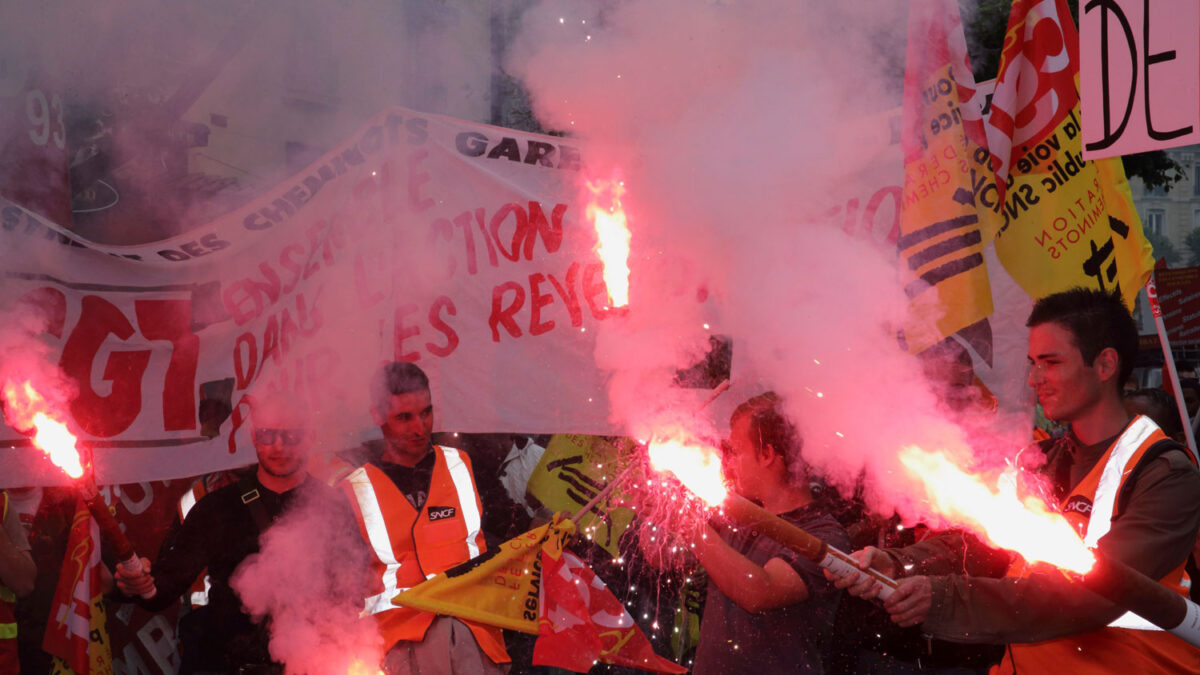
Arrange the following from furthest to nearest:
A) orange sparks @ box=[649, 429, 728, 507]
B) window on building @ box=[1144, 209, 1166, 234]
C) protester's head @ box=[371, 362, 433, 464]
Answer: window on building @ box=[1144, 209, 1166, 234] → protester's head @ box=[371, 362, 433, 464] → orange sparks @ box=[649, 429, 728, 507]

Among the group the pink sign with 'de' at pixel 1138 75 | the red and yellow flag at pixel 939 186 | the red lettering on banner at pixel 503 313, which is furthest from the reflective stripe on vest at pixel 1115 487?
the red lettering on banner at pixel 503 313

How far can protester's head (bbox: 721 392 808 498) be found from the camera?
277 centimetres

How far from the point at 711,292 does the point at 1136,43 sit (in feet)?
5.28


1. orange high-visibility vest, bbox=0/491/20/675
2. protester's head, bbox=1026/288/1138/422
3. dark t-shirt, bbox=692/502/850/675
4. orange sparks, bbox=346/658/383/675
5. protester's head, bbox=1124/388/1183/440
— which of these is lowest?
orange sparks, bbox=346/658/383/675

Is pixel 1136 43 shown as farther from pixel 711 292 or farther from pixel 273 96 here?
pixel 273 96

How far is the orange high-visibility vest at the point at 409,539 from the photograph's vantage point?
11.0 feet

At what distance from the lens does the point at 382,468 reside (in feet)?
11.9

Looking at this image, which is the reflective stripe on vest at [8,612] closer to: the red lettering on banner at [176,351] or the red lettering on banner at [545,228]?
the red lettering on banner at [176,351]

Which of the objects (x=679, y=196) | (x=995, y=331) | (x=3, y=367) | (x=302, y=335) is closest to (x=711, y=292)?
(x=679, y=196)

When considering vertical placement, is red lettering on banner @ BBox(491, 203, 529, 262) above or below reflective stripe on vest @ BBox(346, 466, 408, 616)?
above

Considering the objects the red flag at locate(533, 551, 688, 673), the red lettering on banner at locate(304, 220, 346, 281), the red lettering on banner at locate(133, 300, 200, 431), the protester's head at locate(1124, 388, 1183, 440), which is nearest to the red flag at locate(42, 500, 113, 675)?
the red lettering on banner at locate(133, 300, 200, 431)

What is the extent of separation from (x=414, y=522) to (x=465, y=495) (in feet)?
0.75

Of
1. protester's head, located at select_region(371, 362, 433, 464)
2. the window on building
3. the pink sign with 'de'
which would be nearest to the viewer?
the pink sign with 'de'

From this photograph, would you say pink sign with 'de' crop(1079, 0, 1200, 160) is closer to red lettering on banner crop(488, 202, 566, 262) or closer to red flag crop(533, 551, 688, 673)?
red lettering on banner crop(488, 202, 566, 262)
